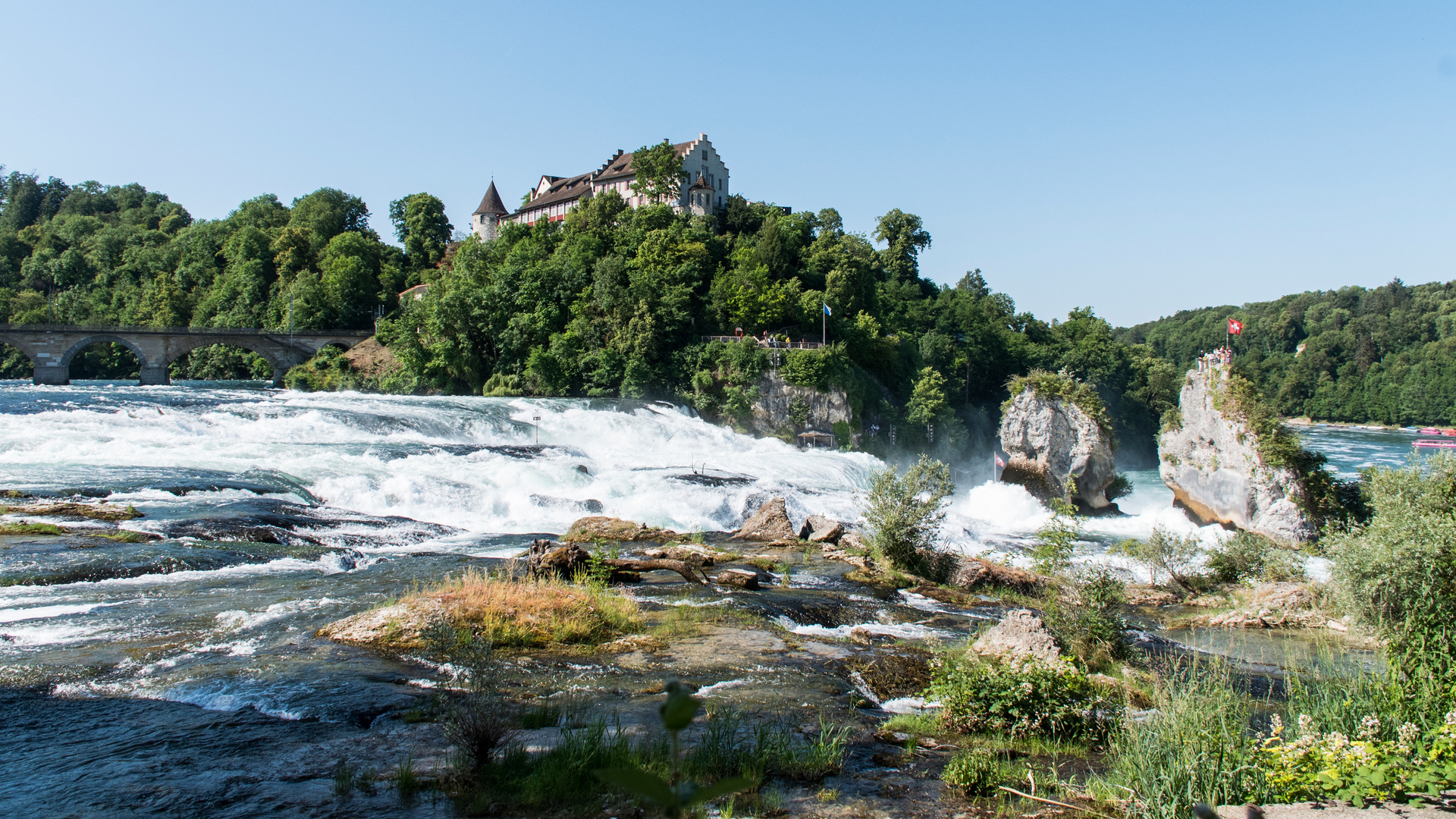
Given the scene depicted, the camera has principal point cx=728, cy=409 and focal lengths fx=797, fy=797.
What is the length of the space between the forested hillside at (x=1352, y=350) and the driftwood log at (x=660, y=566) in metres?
80.8

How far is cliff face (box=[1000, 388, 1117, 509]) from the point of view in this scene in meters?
36.8

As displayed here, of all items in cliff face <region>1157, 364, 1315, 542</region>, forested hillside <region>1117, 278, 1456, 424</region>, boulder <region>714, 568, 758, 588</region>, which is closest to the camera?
boulder <region>714, 568, 758, 588</region>

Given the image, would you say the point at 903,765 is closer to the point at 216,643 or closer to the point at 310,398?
the point at 216,643

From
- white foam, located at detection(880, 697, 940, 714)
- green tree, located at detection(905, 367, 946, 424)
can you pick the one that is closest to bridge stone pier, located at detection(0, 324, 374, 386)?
green tree, located at detection(905, 367, 946, 424)

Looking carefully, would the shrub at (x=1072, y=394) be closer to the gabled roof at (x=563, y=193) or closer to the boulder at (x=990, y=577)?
the boulder at (x=990, y=577)

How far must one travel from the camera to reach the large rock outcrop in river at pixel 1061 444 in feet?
121

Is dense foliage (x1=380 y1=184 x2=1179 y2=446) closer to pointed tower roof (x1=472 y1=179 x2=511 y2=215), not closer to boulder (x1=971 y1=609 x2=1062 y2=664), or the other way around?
pointed tower roof (x1=472 y1=179 x2=511 y2=215)

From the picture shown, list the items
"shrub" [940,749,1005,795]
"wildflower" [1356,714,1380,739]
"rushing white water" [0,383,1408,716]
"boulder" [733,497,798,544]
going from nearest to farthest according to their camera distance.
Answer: "wildflower" [1356,714,1380,739], "shrub" [940,749,1005,795], "rushing white water" [0,383,1408,716], "boulder" [733,497,798,544]

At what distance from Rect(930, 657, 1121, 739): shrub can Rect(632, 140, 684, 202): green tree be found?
211 ft

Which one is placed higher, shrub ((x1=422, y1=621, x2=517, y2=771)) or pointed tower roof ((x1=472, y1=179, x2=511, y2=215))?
pointed tower roof ((x1=472, y1=179, x2=511, y2=215))

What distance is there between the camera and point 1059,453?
3688 cm

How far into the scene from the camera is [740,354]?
→ 150 ft

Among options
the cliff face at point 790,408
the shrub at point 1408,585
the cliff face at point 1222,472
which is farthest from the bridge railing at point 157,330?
the shrub at point 1408,585

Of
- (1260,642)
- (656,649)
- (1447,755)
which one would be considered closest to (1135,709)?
(1447,755)
